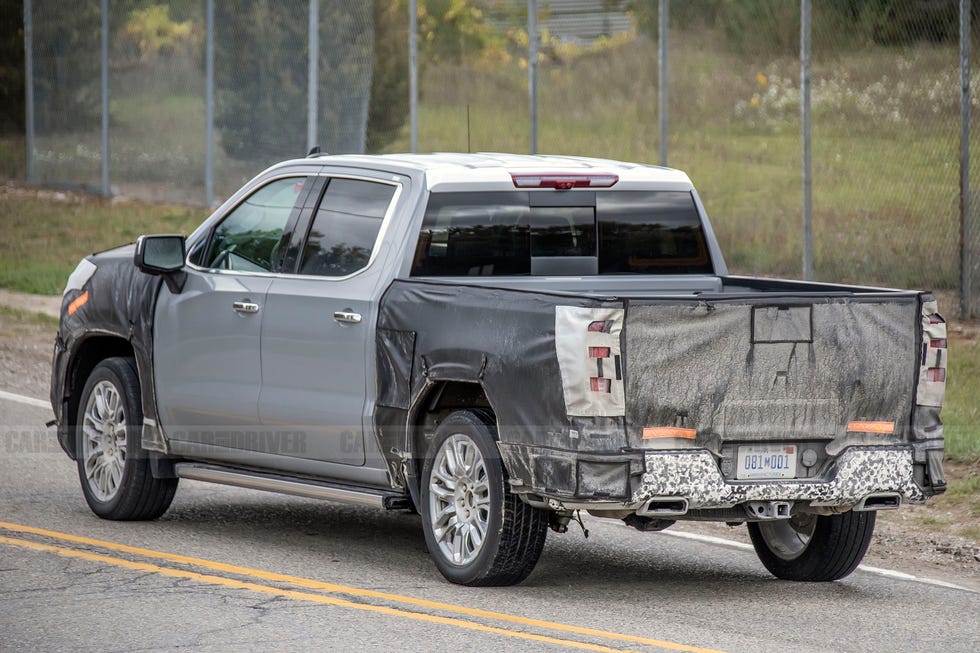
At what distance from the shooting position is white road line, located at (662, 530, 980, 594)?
8.90 metres

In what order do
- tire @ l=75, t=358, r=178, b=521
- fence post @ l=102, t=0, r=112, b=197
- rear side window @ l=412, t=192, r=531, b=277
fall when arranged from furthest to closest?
fence post @ l=102, t=0, r=112, b=197 < tire @ l=75, t=358, r=178, b=521 < rear side window @ l=412, t=192, r=531, b=277

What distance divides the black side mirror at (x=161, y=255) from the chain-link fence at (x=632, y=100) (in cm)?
738

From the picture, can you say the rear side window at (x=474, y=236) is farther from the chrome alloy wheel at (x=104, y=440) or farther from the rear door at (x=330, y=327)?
the chrome alloy wheel at (x=104, y=440)

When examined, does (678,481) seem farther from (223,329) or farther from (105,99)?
(105,99)

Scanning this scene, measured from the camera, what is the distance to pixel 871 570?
9.24m

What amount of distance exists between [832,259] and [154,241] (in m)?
9.79

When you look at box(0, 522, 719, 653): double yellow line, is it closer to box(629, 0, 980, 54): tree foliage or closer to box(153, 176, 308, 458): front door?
box(153, 176, 308, 458): front door

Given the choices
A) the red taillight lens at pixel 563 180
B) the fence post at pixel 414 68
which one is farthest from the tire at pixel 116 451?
the fence post at pixel 414 68

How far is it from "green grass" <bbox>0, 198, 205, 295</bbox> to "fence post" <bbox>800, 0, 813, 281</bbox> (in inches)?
352

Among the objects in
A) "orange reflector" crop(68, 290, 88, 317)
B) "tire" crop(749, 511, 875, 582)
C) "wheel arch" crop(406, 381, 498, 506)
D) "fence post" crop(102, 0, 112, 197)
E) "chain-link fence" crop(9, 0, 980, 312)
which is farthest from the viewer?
"fence post" crop(102, 0, 112, 197)

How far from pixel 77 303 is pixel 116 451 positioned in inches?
37.4

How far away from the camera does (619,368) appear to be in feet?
24.9

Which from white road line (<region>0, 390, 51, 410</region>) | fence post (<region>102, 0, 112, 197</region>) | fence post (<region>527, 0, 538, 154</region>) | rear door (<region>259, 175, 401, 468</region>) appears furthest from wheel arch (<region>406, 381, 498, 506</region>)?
fence post (<region>102, 0, 112, 197</region>)

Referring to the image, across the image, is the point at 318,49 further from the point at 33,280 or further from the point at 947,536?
the point at 947,536
